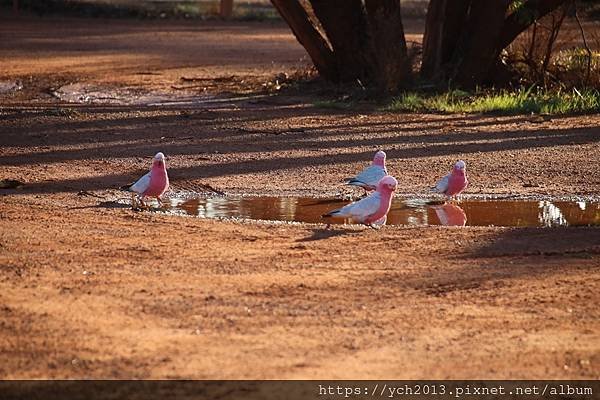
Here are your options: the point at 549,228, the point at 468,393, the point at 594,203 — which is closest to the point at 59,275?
the point at 468,393

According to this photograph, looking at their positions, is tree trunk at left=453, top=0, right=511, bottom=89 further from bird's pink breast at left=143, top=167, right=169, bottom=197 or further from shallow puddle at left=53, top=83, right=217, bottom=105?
bird's pink breast at left=143, top=167, right=169, bottom=197

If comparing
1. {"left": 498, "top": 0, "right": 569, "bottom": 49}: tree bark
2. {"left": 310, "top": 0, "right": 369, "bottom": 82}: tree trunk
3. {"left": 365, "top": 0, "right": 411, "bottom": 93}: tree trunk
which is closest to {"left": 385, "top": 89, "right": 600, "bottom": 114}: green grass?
{"left": 365, "top": 0, "right": 411, "bottom": 93}: tree trunk

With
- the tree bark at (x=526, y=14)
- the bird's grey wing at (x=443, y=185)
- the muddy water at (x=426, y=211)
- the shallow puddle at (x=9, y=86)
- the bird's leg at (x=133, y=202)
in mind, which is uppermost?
the tree bark at (x=526, y=14)

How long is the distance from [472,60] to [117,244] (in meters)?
13.4

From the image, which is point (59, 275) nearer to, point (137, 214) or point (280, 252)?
point (280, 252)

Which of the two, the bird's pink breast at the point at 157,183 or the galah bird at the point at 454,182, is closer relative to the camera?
the bird's pink breast at the point at 157,183

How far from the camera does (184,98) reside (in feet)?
76.7

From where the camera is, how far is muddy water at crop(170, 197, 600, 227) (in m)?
12.3

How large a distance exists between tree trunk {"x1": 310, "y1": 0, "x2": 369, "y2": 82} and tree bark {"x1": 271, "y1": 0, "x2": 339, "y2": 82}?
159mm

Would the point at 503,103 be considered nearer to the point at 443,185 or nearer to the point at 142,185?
the point at 443,185

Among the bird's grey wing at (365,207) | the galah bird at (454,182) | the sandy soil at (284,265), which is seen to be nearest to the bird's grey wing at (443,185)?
the galah bird at (454,182)

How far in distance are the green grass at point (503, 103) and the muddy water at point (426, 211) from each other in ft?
24.4

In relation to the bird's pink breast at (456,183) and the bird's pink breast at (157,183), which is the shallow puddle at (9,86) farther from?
the bird's pink breast at (456,183)

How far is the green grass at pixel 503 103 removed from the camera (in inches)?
811
